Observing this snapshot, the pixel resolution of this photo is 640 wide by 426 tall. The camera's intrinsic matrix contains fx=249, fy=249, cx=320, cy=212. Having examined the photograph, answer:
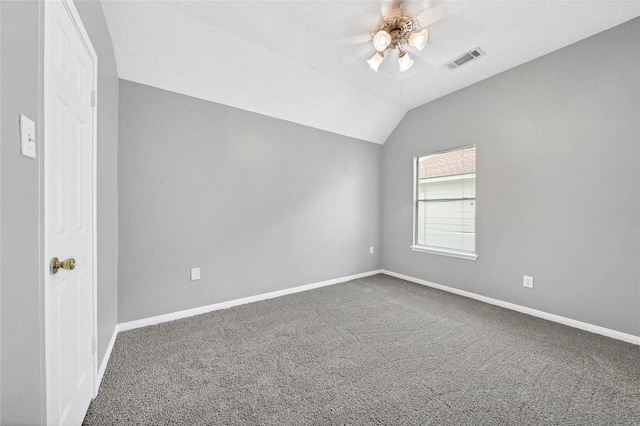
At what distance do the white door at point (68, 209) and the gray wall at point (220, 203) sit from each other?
97 centimetres

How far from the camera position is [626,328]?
2.14 metres

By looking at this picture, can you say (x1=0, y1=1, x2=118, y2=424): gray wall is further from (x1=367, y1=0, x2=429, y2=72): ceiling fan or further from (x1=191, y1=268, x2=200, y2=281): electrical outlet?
(x1=367, y1=0, x2=429, y2=72): ceiling fan

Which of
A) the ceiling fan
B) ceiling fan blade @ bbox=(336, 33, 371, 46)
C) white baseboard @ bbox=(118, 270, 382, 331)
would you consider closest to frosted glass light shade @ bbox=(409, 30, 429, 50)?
the ceiling fan

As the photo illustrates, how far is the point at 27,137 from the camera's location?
772 mm

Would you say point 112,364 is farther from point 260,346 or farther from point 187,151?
point 187,151

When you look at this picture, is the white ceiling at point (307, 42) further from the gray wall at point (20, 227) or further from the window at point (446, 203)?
the gray wall at point (20, 227)

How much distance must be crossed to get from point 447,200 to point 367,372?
2.64 m

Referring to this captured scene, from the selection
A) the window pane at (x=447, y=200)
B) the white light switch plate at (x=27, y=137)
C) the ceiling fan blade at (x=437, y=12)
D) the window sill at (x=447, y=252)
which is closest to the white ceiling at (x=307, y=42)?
the ceiling fan blade at (x=437, y=12)

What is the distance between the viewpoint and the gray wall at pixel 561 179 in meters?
2.15

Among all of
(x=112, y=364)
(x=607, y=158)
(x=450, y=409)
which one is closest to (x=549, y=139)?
(x=607, y=158)

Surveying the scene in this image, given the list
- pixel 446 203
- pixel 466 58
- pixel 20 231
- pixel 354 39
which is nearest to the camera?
pixel 20 231

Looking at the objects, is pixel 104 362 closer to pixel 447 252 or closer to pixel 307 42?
pixel 307 42

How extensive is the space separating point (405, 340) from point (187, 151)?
278cm

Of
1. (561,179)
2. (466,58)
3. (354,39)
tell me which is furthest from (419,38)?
(561,179)
